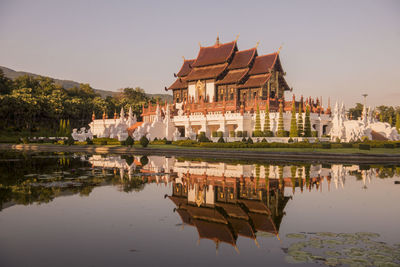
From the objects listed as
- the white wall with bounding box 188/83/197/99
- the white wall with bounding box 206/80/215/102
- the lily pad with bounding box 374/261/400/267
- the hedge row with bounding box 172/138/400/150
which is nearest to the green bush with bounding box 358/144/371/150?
the hedge row with bounding box 172/138/400/150

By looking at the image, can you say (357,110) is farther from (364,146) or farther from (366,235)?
(366,235)

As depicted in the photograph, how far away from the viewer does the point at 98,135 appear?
57250 mm

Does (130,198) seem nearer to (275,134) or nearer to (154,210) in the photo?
(154,210)

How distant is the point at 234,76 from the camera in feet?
178

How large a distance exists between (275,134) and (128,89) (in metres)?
78.0

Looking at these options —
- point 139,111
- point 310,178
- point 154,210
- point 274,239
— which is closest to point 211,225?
point 274,239

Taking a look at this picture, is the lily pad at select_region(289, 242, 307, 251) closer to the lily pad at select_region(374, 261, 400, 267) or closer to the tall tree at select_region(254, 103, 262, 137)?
the lily pad at select_region(374, 261, 400, 267)

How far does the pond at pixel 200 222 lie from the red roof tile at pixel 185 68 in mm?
50184

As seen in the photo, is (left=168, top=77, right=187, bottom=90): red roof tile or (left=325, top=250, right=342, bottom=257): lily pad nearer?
(left=325, top=250, right=342, bottom=257): lily pad

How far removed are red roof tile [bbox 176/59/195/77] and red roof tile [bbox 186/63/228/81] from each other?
2.94 metres

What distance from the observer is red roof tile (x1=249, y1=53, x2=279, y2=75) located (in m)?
51.8

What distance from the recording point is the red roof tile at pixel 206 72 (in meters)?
56.0

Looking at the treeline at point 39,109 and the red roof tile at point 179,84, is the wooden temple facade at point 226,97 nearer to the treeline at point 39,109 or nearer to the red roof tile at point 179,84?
the red roof tile at point 179,84

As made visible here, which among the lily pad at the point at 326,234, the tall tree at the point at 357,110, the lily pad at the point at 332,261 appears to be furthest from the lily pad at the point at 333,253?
the tall tree at the point at 357,110
